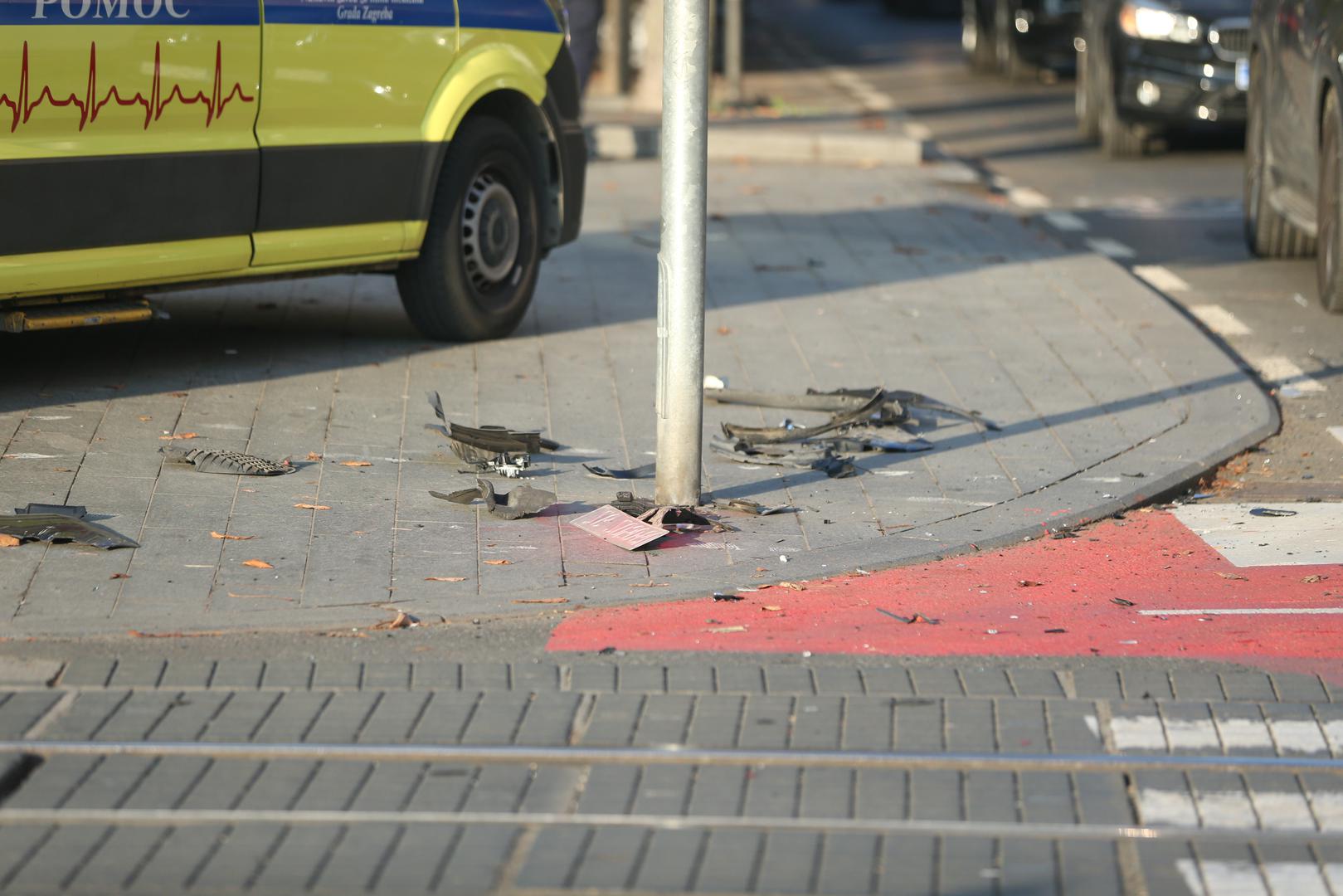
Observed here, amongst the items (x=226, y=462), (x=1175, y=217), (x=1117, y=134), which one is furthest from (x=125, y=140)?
(x=1117, y=134)

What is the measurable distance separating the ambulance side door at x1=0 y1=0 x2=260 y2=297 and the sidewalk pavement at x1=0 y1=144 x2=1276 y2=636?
57 centimetres

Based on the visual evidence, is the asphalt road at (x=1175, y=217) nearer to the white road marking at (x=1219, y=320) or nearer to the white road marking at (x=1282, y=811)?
the white road marking at (x=1219, y=320)

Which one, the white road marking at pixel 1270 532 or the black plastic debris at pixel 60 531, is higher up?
the black plastic debris at pixel 60 531

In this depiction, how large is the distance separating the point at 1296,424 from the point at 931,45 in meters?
22.9

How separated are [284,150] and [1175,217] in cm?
747

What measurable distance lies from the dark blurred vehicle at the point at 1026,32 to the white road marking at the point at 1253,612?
681 inches

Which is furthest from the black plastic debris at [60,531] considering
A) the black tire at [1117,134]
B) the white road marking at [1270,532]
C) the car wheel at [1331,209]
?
the black tire at [1117,134]

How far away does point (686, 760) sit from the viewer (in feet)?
14.4

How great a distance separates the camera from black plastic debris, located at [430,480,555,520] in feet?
20.7

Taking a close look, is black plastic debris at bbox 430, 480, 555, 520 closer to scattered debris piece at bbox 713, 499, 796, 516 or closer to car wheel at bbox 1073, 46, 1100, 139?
scattered debris piece at bbox 713, 499, 796, 516

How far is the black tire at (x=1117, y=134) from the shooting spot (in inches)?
634

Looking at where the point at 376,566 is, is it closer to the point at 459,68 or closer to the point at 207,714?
the point at 207,714

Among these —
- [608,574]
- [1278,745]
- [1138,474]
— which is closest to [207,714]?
[608,574]

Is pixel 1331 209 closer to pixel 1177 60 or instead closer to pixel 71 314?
pixel 71 314
